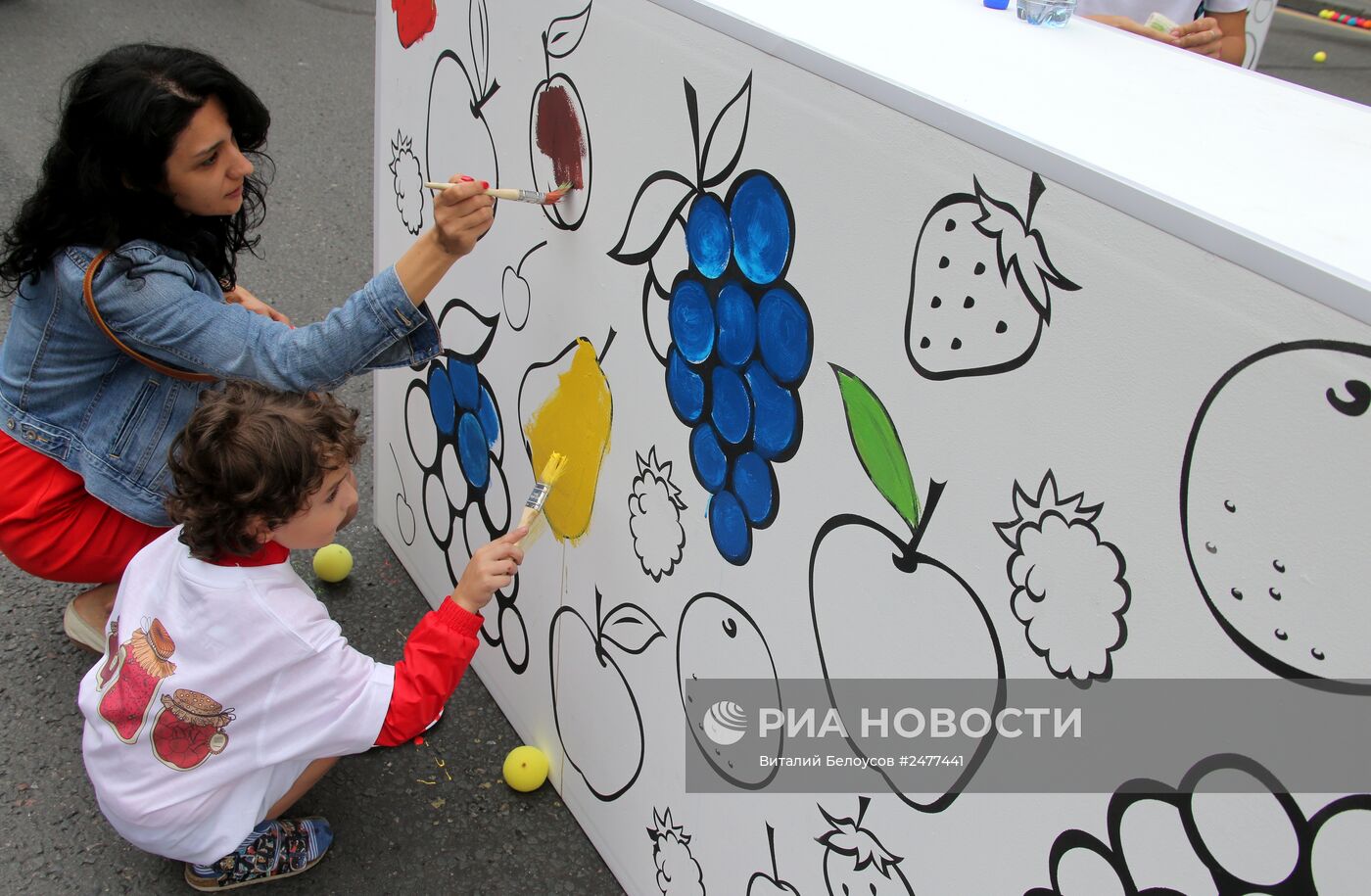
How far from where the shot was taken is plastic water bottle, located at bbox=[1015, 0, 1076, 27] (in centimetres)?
128

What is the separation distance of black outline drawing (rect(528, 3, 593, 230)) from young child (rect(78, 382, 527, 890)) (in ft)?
1.22

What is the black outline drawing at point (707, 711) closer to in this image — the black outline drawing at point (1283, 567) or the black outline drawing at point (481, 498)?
the black outline drawing at point (481, 498)

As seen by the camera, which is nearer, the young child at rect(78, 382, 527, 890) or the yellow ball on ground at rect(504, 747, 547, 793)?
the young child at rect(78, 382, 527, 890)

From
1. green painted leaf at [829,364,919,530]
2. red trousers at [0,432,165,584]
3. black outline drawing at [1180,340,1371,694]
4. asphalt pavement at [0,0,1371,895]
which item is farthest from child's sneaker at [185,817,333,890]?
black outline drawing at [1180,340,1371,694]

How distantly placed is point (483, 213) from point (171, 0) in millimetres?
4272

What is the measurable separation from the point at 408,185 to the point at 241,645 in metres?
0.79

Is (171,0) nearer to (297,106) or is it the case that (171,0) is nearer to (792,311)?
(297,106)

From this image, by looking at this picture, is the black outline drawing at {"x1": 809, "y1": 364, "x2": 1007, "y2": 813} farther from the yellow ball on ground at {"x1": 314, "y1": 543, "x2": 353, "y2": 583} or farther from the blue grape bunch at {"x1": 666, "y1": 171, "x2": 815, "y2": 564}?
the yellow ball on ground at {"x1": 314, "y1": 543, "x2": 353, "y2": 583}

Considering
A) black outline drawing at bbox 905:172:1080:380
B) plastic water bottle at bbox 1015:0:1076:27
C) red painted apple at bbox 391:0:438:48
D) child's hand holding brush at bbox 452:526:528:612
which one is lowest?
child's hand holding brush at bbox 452:526:528:612

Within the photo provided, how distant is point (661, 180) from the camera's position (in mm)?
1229

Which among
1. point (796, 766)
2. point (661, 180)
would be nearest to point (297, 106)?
point (661, 180)

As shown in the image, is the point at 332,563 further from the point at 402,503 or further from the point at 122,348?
the point at 122,348

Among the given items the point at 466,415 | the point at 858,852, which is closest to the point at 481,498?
the point at 466,415

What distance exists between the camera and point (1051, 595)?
2.94 feet
